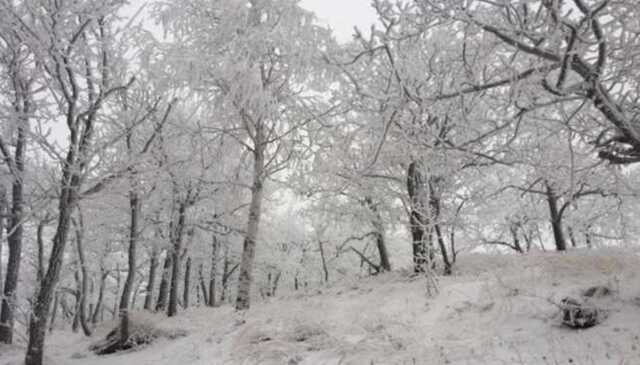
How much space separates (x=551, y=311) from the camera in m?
4.02

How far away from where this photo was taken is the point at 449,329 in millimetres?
4223

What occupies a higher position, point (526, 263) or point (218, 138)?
point (218, 138)

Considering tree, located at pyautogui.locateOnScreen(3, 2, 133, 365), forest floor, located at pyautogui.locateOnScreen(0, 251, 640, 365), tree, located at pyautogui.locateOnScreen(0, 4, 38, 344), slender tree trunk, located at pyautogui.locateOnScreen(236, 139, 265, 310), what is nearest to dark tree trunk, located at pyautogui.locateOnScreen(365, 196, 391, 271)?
slender tree trunk, located at pyautogui.locateOnScreen(236, 139, 265, 310)

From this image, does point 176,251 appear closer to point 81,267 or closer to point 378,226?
point 81,267

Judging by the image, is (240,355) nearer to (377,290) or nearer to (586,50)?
(377,290)

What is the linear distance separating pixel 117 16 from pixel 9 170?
4488mm

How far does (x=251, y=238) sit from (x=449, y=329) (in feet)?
16.3

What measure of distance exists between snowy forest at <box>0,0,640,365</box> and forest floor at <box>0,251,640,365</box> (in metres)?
0.03

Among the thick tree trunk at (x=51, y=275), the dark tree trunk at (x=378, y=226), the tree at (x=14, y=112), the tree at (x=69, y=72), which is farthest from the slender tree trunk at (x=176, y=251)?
the dark tree trunk at (x=378, y=226)

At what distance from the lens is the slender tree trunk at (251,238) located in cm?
805

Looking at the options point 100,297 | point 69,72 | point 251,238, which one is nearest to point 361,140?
point 251,238

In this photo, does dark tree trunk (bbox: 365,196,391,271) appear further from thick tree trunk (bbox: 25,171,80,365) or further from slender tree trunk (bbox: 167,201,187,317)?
thick tree trunk (bbox: 25,171,80,365)

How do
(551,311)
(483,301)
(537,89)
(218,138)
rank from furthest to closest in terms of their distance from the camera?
(218,138) → (483,301) → (551,311) → (537,89)

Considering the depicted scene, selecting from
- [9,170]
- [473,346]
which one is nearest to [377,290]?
[473,346]
